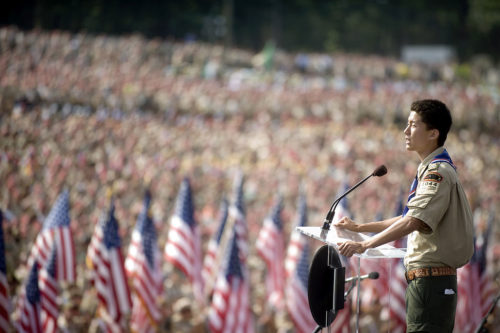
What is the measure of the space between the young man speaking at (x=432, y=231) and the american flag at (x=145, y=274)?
5628 millimetres

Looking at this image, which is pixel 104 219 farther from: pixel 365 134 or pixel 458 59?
pixel 458 59

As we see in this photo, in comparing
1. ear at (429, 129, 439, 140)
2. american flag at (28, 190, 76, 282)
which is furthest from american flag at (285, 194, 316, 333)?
ear at (429, 129, 439, 140)

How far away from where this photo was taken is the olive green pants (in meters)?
3.08

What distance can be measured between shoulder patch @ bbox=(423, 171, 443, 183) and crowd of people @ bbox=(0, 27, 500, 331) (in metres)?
5.24

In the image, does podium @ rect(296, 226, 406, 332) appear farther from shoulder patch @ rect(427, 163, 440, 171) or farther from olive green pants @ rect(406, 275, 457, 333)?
shoulder patch @ rect(427, 163, 440, 171)

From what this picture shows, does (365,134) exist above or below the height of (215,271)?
above

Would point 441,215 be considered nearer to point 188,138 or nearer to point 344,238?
point 344,238

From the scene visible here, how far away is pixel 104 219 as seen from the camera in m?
8.28

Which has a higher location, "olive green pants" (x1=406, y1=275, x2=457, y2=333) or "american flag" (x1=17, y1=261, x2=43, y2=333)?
"olive green pants" (x1=406, y1=275, x2=457, y2=333)

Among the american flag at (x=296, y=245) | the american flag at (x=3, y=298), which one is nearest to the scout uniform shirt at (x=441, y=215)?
the american flag at (x=3, y=298)

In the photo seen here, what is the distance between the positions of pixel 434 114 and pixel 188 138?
2002 centimetres

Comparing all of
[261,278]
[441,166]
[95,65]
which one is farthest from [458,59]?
[441,166]

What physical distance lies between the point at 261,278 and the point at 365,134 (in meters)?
15.8

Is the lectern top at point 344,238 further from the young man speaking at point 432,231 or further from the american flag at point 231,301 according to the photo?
the american flag at point 231,301
